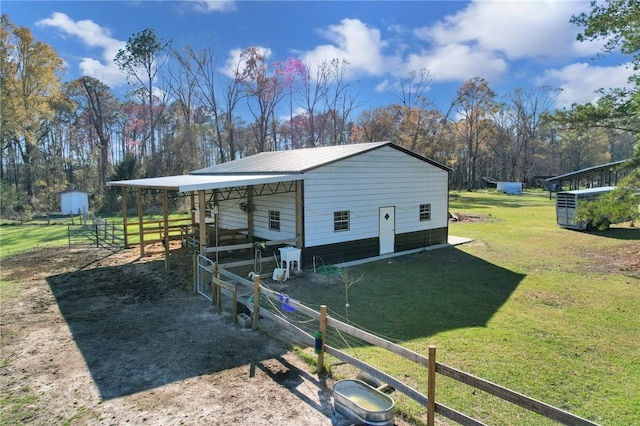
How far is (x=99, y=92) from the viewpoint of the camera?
4016 cm

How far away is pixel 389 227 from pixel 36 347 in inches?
426

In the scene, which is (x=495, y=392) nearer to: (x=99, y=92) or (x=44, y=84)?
(x=44, y=84)

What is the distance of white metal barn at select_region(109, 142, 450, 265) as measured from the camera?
11711 millimetres

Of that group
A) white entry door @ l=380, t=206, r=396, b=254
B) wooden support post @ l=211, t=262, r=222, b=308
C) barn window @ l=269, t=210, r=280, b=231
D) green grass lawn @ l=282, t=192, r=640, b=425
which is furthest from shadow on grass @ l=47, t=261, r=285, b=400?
white entry door @ l=380, t=206, r=396, b=254

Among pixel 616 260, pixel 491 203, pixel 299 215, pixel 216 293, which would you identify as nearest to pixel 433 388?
pixel 216 293

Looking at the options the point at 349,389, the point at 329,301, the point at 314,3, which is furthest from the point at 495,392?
the point at 314,3

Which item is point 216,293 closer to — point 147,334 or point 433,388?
point 147,334

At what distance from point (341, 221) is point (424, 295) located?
13.8 feet

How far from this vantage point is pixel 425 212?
1535 centimetres

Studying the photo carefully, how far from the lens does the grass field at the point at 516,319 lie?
492cm

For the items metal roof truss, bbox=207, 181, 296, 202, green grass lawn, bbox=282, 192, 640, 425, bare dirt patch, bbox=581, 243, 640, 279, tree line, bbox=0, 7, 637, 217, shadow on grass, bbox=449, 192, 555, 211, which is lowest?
green grass lawn, bbox=282, 192, 640, 425

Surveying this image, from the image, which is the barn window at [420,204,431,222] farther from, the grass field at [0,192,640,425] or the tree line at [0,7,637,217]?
the tree line at [0,7,637,217]

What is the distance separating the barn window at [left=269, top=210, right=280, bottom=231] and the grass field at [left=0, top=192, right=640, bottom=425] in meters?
3.14

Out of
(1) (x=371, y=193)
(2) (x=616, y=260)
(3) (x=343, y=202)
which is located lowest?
(2) (x=616, y=260)
